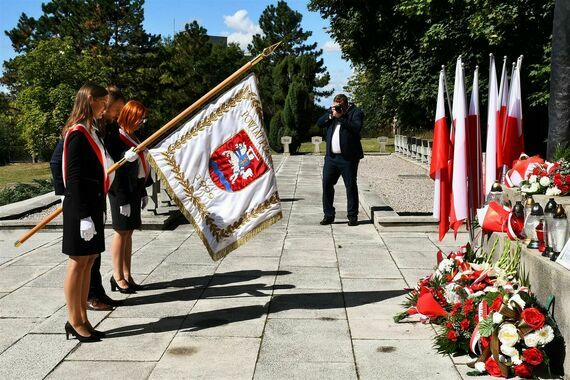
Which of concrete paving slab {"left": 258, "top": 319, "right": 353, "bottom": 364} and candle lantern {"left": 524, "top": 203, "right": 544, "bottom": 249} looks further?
candle lantern {"left": 524, "top": 203, "right": 544, "bottom": 249}

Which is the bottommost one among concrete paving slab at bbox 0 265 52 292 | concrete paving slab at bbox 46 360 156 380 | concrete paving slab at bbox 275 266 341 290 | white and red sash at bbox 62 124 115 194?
concrete paving slab at bbox 275 266 341 290

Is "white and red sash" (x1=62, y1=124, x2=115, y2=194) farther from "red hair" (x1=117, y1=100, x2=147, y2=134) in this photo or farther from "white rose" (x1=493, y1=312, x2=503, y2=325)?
"white rose" (x1=493, y1=312, x2=503, y2=325)

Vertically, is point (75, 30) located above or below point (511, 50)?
above

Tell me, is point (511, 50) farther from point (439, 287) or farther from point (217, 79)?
point (217, 79)

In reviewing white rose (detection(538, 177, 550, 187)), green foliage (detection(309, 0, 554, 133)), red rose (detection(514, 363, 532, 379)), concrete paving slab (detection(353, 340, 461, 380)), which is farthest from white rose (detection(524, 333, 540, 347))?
green foliage (detection(309, 0, 554, 133))

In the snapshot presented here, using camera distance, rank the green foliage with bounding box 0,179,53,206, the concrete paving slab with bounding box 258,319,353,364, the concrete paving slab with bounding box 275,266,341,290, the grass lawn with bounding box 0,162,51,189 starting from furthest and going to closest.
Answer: the grass lawn with bounding box 0,162,51,189 → the green foliage with bounding box 0,179,53,206 → the concrete paving slab with bounding box 275,266,341,290 → the concrete paving slab with bounding box 258,319,353,364

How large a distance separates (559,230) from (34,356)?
371 cm

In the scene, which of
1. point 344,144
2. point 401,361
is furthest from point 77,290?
point 344,144

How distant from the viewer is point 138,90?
51000mm

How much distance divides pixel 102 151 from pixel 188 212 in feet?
2.85

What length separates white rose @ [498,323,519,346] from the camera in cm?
415

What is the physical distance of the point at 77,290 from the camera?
482 cm

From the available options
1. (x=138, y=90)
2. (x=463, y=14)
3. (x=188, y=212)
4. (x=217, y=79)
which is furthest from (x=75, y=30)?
(x=188, y=212)

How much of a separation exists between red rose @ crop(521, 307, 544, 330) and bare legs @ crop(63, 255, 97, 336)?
3.10 metres
